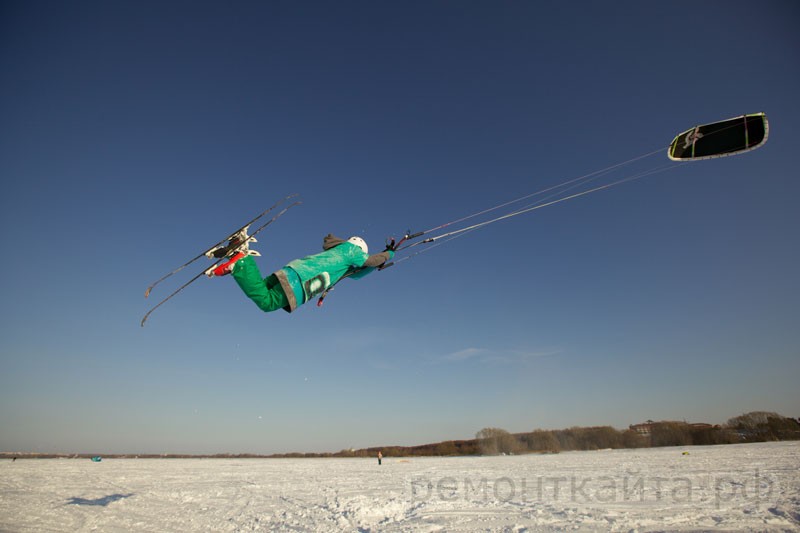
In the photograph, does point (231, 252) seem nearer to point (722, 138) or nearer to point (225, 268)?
point (225, 268)

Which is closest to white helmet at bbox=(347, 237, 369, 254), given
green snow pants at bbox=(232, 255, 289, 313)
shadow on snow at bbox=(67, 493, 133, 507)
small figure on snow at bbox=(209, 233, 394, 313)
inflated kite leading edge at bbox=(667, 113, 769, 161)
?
small figure on snow at bbox=(209, 233, 394, 313)

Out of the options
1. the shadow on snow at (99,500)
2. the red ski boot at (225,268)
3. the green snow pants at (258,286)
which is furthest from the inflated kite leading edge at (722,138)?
the shadow on snow at (99,500)

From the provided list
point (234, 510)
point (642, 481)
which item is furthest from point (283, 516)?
point (642, 481)

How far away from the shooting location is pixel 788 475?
1067cm

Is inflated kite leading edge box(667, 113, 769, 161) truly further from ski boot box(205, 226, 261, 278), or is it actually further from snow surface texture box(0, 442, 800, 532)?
ski boot box(205, 226, 261, 278)

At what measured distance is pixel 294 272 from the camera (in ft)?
14.0

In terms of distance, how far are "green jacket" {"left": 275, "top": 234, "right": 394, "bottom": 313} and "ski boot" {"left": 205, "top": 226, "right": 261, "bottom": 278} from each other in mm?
438

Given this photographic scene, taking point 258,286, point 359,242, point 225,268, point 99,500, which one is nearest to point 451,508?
point 359,242

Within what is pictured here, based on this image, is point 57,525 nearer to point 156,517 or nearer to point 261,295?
point 156,517

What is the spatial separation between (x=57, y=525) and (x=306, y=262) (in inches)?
319

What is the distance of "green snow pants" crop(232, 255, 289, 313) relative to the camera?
3.96 m

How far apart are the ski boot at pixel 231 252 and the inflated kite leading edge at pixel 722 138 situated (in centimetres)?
718

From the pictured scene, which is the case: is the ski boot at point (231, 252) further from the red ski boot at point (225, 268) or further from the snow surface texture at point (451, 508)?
the snow surface texture at point (451, 508)

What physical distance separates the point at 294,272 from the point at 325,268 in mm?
462
